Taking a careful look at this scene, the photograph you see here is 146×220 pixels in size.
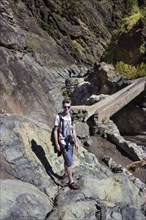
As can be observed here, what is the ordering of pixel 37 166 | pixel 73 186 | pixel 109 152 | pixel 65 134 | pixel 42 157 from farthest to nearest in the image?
1. pixel 109 152
2. pixel 42 157
3. pixel 37 166
4. pixel 73 186
5. pixel 65 134

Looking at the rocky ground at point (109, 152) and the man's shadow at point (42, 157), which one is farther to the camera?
the rocky ground at point (109, 152)

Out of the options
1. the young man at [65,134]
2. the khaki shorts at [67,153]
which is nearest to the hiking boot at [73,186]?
the young man at [65,134]

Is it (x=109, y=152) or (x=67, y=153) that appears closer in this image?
(x=67, y=153)

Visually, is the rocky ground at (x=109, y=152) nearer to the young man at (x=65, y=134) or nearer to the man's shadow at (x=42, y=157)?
the man's shadow at (x=42, y=157)

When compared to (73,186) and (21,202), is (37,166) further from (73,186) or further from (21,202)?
(21,202)

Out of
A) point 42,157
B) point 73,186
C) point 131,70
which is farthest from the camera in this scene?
point 131,70

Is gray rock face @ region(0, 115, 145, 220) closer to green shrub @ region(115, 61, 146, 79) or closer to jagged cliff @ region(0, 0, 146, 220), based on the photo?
jagged cliff @ region(0, 0, 146, 220)

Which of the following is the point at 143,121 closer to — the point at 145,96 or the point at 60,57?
the point at 145,96

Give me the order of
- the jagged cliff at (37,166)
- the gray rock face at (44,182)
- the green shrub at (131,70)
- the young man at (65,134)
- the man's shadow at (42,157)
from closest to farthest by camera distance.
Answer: the gray rock face at (44,182) → the jagged cliff at (37,166) → the young man at (65,134) → the man's shadow at (42,157) → the green shrub at (131,70)

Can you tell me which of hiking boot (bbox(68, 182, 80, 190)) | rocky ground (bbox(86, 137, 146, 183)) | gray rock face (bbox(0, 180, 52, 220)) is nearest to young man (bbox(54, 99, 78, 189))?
hiking boot (bbox(68, 182, 80, 190))

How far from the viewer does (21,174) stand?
799 cm

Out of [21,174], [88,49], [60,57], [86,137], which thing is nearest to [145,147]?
[86,137]

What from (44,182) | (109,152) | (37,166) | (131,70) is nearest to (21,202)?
(44,182)

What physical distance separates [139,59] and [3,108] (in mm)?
15348
